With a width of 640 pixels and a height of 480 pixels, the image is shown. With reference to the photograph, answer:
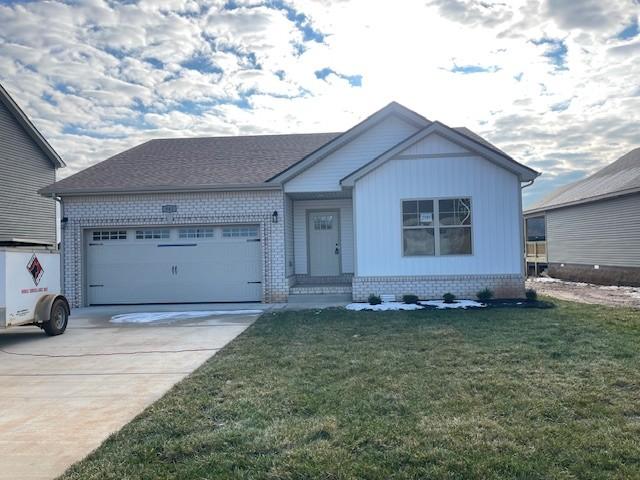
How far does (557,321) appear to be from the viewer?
9.88 meters

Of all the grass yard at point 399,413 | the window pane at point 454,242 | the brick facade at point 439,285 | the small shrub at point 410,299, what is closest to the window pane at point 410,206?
the window pane at point 454,242

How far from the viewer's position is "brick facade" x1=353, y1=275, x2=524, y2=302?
1344 centimetres

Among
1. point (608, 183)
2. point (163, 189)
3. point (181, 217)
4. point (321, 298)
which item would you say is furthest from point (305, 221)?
point (608, 183)

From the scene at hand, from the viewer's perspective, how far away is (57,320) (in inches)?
411

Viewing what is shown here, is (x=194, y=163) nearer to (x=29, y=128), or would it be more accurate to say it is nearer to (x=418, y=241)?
(x=418, y=241)

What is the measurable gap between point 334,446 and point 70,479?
79.8 inches

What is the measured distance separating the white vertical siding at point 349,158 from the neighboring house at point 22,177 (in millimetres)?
10037

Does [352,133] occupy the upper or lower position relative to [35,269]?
upper

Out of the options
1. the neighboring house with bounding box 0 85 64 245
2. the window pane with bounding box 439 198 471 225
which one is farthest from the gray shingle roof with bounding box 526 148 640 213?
the neighboring house with bounding box 0 85 64 245

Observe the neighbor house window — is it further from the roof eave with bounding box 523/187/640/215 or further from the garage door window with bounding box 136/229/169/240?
the garage door window with bounding box 136/229/169/240

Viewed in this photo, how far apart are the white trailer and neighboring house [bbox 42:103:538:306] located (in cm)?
439

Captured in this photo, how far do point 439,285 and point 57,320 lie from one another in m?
9.27

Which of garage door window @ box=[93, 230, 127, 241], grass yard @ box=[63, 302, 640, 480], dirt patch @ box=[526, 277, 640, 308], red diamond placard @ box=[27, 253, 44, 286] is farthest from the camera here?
garage door window @ box=[93, 230, 127, 241]

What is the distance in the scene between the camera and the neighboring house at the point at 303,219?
44.4ft
